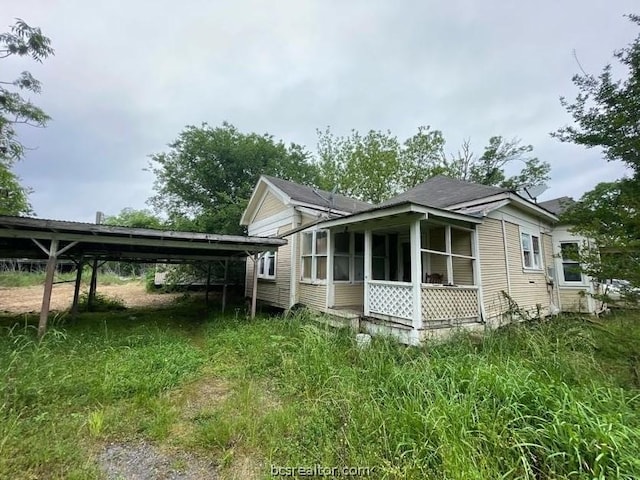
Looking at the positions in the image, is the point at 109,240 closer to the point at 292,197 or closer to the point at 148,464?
the point at 292,197

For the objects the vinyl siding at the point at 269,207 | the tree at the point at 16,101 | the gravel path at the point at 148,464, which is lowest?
the gravel path at the point at 148,464

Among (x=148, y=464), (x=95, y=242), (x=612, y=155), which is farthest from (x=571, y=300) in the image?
(x=95, y=242)

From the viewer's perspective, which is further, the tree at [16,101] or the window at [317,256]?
the window at [317,256]

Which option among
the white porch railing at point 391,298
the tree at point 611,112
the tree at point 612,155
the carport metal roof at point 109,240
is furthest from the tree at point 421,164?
the white porch railing at point 391,298

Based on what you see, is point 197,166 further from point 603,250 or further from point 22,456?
point 603,250

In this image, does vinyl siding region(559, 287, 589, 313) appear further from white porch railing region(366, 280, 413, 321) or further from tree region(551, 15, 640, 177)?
white porch railing region(366, 280, 413, 321)

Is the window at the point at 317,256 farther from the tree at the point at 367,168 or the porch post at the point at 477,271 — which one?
the tree at the point at 367,168

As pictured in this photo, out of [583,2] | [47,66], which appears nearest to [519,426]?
[583,2]

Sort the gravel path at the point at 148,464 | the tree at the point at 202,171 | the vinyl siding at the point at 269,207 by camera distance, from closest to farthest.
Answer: the gravel path at the point at 148,464, the vinyl siding at the point at 269,207, the tree at the point at 202,171

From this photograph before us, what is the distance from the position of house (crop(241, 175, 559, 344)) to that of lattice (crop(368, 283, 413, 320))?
0.08 feet

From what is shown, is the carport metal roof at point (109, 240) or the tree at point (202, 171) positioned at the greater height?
the tree at point (202, 171)

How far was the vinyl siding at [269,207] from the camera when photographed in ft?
36.3

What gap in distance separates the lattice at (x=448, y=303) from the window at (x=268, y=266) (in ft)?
21.8

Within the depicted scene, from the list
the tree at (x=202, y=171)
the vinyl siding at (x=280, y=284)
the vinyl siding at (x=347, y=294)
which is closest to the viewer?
the vinyl siding at (x=347, y=294)
